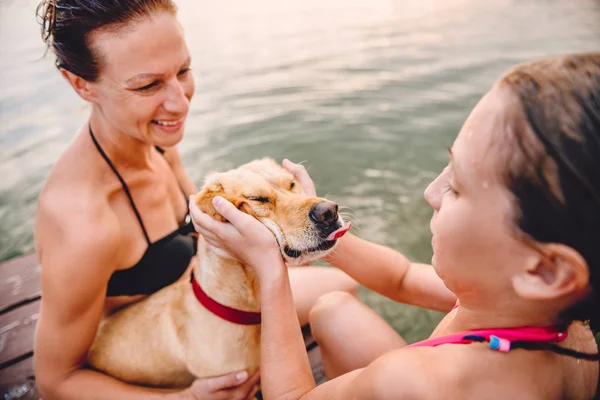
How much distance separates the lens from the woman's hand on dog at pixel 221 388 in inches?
84.1

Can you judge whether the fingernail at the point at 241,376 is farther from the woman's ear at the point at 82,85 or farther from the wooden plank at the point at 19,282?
the wooden plank at the point at 19,282

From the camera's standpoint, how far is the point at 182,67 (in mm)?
2316

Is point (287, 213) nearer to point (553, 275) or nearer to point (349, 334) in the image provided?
point (349, 334)

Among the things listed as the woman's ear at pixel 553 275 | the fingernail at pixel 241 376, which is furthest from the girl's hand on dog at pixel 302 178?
the woman's ear at pixel 553 275

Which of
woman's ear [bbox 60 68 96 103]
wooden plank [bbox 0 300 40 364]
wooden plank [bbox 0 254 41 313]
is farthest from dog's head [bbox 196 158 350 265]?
wooden plank [bbox 0 254 41 313]

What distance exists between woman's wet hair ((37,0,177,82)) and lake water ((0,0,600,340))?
2.18ft

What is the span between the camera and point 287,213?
2.00 meters

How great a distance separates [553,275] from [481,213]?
25 cm

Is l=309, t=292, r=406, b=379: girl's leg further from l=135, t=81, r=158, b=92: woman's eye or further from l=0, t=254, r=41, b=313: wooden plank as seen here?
l=0, t=254, r=41, b=313: wooden plank

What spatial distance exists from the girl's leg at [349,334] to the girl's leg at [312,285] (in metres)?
0.50

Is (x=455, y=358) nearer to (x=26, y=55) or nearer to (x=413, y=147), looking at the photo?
(x=413, y=147)

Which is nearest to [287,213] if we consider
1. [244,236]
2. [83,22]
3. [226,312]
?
[244,236]

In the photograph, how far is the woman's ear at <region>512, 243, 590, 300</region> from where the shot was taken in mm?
1018

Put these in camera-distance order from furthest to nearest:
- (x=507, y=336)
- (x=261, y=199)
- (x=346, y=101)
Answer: (x=346, y=101) < (x=261, y=199) < (x=507, y=336)
